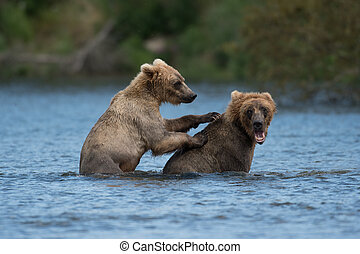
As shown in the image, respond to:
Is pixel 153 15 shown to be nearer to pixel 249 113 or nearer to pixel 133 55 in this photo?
pixel 133 55

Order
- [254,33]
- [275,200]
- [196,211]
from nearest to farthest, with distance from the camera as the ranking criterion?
1. [196,211]
2. [275,200]
3. [254,33]

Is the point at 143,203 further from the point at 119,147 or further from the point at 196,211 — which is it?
the point at 119,147

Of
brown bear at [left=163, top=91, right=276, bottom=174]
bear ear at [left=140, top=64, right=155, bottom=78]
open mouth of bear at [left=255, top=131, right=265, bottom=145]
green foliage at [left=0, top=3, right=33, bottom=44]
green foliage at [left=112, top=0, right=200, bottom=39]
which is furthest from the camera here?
green foliage at [left=112, top=0, right=200, bottom=39]

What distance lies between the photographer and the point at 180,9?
206 feet

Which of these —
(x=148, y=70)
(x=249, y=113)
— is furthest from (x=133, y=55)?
(x=249, y=113)

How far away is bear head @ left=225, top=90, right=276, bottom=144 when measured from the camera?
33.4 ft

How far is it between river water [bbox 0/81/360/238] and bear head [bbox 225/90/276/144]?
72cm

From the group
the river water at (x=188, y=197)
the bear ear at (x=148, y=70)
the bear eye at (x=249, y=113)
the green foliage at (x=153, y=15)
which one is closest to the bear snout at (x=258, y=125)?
the bear eye at (x=249, y=113)

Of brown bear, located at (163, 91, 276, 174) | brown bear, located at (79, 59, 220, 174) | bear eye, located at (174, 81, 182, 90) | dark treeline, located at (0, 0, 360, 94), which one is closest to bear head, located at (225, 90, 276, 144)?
brown bear, located at (163, 91, 276, 174)

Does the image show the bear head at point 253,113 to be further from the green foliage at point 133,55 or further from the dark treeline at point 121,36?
the green foliage at point 133,55

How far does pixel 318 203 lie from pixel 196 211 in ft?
5.27

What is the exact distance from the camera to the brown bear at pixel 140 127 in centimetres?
1041

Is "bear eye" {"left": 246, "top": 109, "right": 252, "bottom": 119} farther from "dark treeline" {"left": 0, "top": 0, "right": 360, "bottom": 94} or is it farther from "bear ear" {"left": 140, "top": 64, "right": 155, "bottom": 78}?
"dark treeline" {"left": 0, "top": 0, "right": 360, "bottom": 94}
